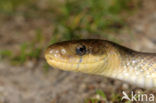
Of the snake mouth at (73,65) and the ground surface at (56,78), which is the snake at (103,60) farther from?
the ground surface at (56,78)

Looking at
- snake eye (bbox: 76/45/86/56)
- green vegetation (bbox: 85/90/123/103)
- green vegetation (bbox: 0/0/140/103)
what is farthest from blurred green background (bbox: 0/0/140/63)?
snake eye (bbox: 76/45/86/56)

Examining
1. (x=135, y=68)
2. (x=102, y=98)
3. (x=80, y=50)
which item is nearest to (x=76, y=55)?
(x=80, y=50)

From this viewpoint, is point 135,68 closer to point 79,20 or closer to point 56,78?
point 56,78

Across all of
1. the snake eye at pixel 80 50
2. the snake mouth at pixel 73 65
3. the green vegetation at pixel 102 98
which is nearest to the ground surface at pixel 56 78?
the green vegetation at pixel 102 98

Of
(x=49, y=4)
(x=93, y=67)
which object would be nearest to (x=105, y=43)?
(x=93, y=67)

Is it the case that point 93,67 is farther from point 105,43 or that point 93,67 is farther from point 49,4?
point 49,4

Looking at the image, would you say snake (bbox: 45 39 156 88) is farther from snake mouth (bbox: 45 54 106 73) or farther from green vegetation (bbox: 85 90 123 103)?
green vegetation (bbox: 85 90 123 103)
